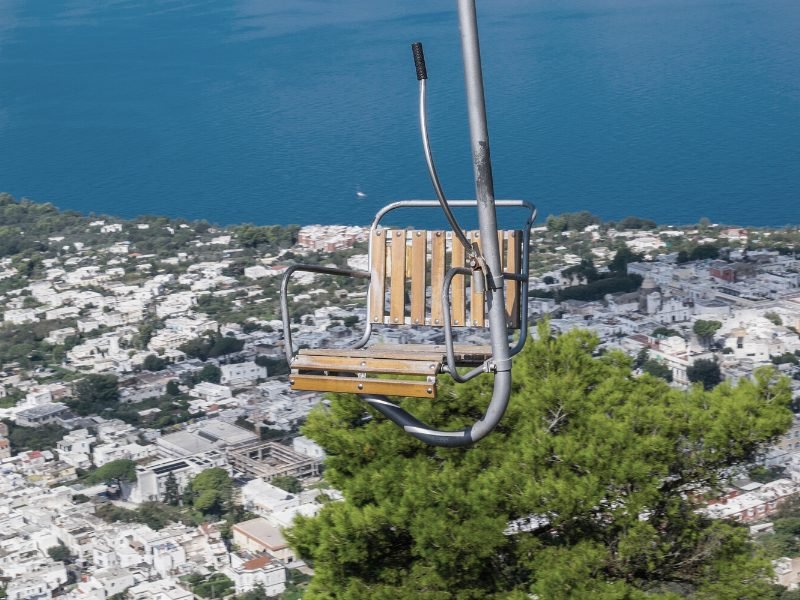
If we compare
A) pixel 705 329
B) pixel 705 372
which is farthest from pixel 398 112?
pixel 705 372

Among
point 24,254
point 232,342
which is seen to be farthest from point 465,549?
point 24,254

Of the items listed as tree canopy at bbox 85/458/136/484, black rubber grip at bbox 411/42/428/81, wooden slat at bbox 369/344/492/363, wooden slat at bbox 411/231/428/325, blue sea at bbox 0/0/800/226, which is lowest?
tree canopy at bbox 85/458/136/484

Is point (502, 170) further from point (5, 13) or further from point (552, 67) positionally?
point (5, 13)

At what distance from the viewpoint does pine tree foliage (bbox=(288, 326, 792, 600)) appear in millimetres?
3352

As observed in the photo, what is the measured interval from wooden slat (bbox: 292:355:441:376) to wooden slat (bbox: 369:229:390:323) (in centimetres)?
44

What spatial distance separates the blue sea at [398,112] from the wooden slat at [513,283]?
26.0 metres

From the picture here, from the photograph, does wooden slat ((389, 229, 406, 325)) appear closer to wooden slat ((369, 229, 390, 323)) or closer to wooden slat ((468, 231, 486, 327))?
wooden slat ((369, 229, 390, 323))

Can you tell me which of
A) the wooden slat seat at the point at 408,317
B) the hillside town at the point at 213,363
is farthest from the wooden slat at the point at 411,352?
the hillside town at the point at 213,363

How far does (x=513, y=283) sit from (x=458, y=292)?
0.50 ft

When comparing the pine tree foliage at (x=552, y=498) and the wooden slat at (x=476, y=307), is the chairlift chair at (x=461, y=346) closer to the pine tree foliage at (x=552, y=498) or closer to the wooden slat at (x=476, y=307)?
the wooden slat at (x=476, y=307)

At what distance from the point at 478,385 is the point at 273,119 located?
38742mm

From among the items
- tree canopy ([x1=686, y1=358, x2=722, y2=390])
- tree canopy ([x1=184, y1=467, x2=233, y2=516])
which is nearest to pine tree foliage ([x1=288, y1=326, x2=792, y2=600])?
tree canopy ([x1=184, y1=467, x2=233, y2=516])

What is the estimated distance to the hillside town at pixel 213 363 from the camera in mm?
14836

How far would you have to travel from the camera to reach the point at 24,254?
33.5 metres
